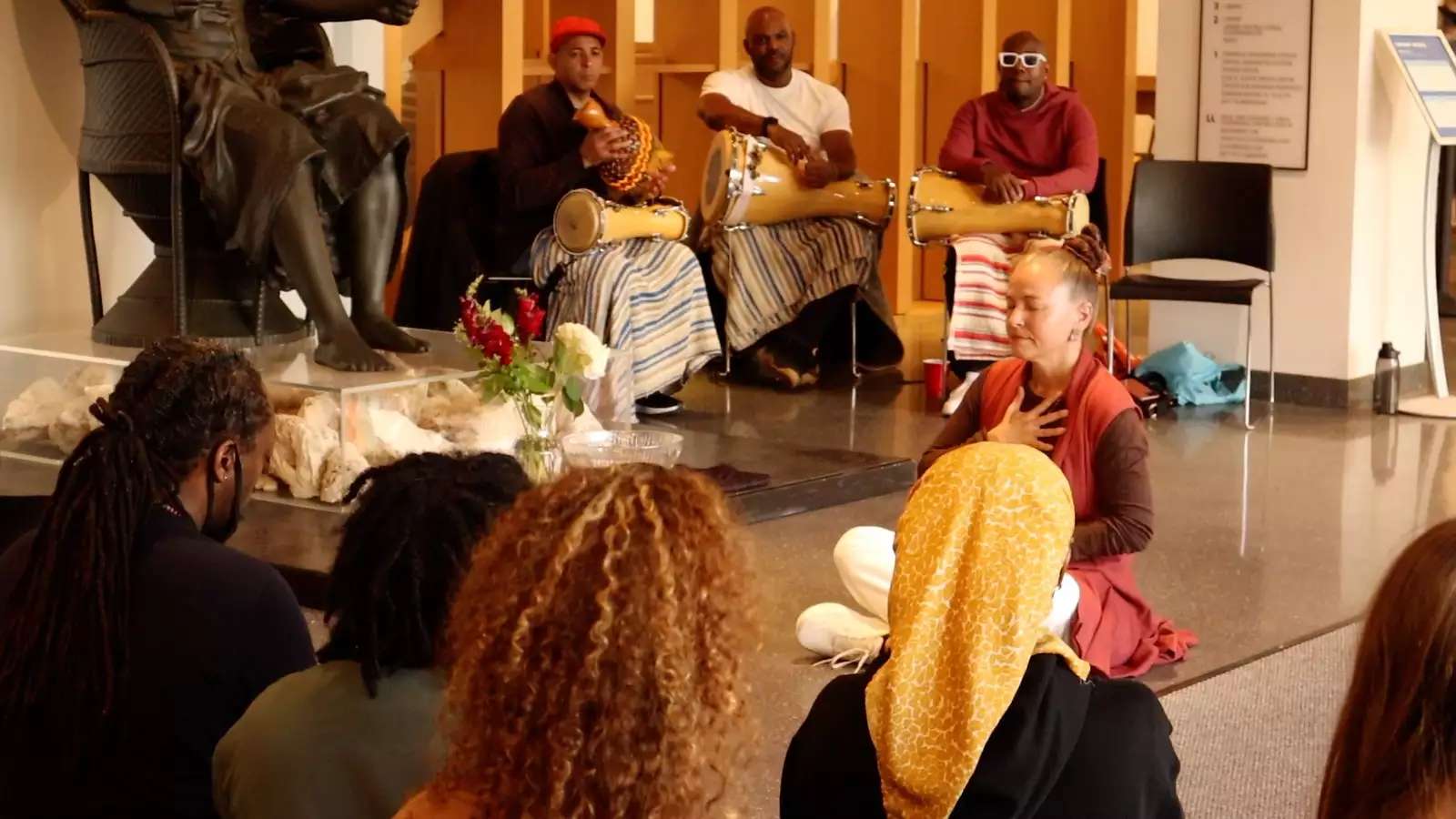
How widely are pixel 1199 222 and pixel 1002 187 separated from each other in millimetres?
781

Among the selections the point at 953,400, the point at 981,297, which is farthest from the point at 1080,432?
the point at 981,297

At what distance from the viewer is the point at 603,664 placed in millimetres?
1460

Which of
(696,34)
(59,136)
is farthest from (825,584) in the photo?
(696,34)

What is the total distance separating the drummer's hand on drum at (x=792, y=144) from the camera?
703cm

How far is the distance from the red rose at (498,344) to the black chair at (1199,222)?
9.72 feet

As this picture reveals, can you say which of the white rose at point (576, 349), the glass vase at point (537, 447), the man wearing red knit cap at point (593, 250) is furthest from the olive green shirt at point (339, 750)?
the man wearing red knit cap at point (593, 250)

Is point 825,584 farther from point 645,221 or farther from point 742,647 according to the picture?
point 742,647

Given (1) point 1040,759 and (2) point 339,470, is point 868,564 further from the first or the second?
(1) point 1040,759

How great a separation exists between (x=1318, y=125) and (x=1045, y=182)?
1.03 metres

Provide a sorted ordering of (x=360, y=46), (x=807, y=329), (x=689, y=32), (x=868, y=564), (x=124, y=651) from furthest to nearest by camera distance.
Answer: (x=689, y=32)
(x=807, y=329)
(x=360, y=46)
(x=868, y=564)
(x=124, y=651)

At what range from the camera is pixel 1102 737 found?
6.32 ft

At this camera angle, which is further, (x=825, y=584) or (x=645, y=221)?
(x=645, y=221)

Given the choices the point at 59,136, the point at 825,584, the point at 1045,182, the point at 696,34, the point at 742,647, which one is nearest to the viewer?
the point at 742,647

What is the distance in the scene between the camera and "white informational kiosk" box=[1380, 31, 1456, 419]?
22.3ft
